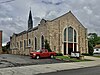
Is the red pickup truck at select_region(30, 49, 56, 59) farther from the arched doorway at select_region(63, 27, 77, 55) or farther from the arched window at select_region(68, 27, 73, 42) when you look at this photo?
the arched window at select_region(68, 27, 73, 42)

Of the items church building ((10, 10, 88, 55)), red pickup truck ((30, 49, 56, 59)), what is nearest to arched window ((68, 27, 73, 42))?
church building ((10, 10, 88, 55))

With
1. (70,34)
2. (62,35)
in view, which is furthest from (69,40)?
(62,35)

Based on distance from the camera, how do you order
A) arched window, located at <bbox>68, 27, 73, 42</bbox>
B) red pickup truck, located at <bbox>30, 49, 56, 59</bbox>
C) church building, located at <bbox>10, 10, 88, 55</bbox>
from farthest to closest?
arched window, located at <bbox>68, 27, 73, 42</bbox> < church building, located at <bbox>10, 10, 88, 55</bbox> < red pickup truck, located at <bbox>30, 49, 56, 59</bbox>

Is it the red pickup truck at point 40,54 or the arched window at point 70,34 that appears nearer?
the red pickup truck at point 40,54

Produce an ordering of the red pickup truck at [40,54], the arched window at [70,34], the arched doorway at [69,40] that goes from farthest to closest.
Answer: the arched window at [70,34], the arched doorway at [69,40], the red pickup truck at [40,54]

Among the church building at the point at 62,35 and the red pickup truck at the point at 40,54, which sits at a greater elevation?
the church building at the point at 62,35

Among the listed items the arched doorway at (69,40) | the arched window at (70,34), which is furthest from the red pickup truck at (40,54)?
the arched window at (70,34)

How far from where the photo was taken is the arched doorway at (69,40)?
168 ft

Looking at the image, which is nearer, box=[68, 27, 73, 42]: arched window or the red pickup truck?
the red pickup truck

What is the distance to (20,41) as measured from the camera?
68812mm

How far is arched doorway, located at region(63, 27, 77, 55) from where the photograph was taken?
51.3 m

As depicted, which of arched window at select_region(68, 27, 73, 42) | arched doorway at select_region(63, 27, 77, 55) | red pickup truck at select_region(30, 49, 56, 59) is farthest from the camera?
arched window at select_region(68, 27, 73, 42)

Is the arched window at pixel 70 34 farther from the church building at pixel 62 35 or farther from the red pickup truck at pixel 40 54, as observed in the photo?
the red pickup truck at pixel 40 54

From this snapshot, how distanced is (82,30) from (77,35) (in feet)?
7.09
